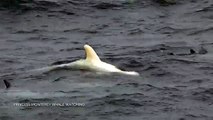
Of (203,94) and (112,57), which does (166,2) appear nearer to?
(112,57)

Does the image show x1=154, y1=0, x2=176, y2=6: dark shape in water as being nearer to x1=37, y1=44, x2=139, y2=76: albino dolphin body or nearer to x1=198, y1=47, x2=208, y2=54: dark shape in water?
x1=198, y1=47, x2=208, y2=54: dark shape in water

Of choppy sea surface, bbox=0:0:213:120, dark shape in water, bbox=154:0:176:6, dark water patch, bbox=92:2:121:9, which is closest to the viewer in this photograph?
choppy sea surface, bbox=0:0:213:120

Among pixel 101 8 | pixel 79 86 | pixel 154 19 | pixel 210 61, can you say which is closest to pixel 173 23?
pixel 154 19

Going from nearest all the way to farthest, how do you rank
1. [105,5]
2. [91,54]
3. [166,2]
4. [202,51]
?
[91,54] < [202,51] < [105,5] < [166,2]

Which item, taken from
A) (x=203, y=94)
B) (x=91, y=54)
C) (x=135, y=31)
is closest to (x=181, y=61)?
(x=91, y=54)

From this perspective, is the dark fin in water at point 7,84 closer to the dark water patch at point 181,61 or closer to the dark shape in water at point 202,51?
the dark water patch at point 181,61

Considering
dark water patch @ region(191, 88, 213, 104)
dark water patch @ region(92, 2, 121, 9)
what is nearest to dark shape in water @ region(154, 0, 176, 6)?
dark water patch @ region(92, 2, 121, 9)

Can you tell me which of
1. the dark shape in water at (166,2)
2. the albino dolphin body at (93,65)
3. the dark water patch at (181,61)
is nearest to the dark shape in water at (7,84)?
the albino dolphin body at (93,65)

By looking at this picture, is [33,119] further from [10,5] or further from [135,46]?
[10,5]

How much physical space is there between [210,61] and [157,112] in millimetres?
4442

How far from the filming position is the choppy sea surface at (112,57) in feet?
41.6

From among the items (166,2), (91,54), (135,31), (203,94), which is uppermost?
(91,54)

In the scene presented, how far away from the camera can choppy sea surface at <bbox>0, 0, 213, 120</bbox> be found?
1269 cm

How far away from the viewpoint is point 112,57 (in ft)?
57.2
